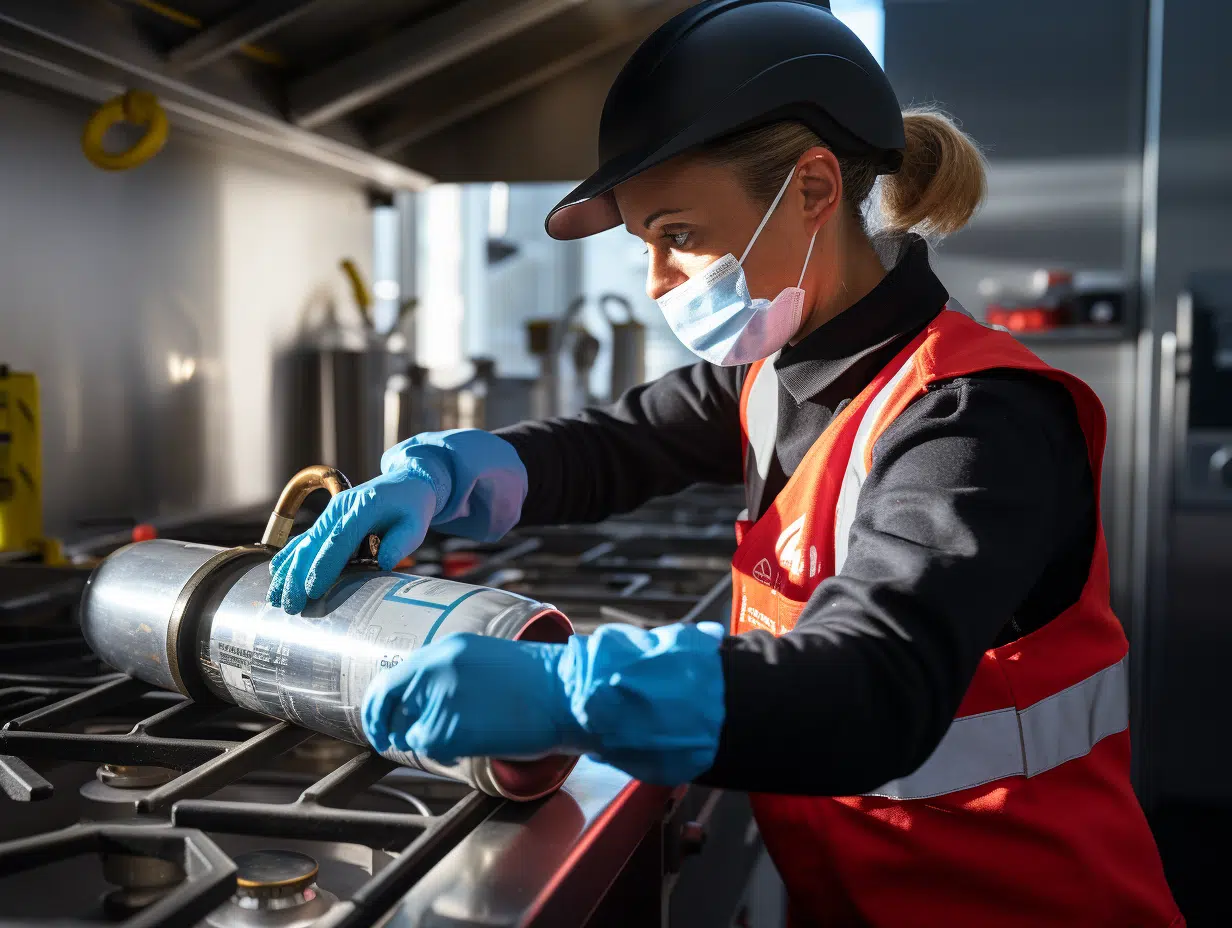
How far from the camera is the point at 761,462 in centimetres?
109

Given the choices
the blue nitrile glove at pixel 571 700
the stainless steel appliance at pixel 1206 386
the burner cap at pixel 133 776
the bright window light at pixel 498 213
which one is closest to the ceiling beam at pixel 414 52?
the bright window light at pixel 498 213

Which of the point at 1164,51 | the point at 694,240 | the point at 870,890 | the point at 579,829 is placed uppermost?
the point at 1164,51

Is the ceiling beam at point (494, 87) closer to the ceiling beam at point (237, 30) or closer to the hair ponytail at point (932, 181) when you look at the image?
the ceiling beam at point (237, 30)

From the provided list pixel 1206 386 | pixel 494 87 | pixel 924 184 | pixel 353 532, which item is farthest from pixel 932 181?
pixel 1206 386

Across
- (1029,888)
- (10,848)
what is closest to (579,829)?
(10,848)

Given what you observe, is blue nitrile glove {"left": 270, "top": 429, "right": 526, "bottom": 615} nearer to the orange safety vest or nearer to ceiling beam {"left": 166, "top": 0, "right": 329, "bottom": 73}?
the orange safety vest

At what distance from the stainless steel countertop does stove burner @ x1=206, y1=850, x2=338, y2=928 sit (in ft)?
0.29

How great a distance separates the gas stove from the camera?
0.58 metres

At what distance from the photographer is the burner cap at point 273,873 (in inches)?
24.5

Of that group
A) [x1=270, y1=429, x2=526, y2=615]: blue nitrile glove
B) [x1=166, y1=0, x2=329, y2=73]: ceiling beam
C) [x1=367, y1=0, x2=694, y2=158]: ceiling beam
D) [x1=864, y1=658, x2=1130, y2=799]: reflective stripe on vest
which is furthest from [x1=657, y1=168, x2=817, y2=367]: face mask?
[x1=367, y1=0, x2=694, y2=158]: ceiling beam

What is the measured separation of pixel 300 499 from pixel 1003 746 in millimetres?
586

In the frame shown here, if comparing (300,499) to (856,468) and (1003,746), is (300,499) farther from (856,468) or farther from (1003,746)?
(1003,746)

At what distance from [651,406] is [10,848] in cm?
80

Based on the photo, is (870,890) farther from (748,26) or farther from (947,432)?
(748,26)
